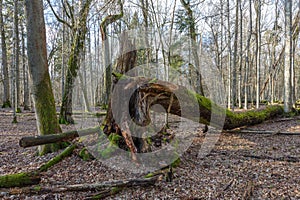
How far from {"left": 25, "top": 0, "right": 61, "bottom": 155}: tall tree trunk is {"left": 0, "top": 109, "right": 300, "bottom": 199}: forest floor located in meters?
Answer: 0.71

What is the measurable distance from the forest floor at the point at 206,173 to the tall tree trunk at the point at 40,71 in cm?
71

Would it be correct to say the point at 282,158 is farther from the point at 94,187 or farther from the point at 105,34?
the point at 105,34

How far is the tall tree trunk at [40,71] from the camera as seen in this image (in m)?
4.82

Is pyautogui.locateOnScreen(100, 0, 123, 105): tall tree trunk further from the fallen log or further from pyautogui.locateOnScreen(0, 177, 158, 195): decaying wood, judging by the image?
pyautogui.locateOnScreen(0, 177, 158, 195): decaying wood

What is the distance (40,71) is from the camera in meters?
4.92

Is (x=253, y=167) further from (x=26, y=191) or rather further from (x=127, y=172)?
(x=26, y=191)

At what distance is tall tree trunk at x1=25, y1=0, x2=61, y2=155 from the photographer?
4.82 metres

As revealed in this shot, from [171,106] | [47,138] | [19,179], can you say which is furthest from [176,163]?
[19,179]

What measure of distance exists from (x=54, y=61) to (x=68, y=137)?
2397cm

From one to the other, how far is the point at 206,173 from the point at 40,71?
432 cm

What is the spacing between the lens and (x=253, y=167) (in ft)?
15.1

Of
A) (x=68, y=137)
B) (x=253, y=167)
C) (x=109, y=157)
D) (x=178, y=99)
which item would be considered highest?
(x=178, y=99)

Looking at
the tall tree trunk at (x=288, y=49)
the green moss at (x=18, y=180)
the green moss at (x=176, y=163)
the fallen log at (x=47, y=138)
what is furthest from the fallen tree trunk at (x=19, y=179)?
the tall tree trunk at (x=288, y=49)

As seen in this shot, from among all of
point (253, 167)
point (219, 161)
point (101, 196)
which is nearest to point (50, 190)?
point (101, 196)
